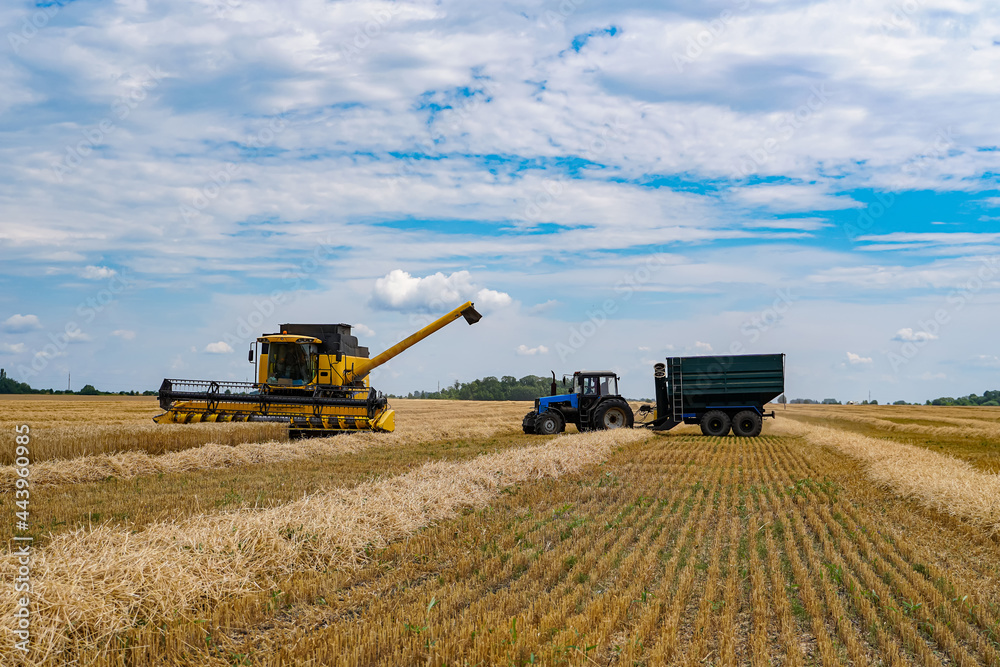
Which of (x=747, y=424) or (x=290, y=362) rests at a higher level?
(x=290, y=362)

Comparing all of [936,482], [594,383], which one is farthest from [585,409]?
[936,482]

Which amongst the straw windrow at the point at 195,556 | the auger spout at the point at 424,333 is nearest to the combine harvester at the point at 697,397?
the auger spout at the point at 424,333

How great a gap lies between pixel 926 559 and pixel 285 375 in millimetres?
16442

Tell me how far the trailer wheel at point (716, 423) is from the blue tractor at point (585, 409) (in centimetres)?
292

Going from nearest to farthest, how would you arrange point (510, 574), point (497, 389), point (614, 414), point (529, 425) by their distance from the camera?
point (510, 574) < point (614, 414) < point (529, 425) < point (497, 389)

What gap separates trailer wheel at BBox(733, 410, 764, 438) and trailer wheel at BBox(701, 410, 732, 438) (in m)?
0.32

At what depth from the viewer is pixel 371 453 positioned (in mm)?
16578

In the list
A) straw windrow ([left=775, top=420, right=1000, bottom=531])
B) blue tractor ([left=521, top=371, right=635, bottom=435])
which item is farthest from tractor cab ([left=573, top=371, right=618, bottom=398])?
straw windrow ([left=775, top=420, right=1000, bottom=531])

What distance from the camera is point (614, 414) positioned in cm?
2436

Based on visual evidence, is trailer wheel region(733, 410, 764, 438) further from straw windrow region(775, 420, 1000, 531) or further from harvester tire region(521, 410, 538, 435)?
straw windrow region(775, 420, 1000, 531)

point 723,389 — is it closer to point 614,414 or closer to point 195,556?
point 614,414

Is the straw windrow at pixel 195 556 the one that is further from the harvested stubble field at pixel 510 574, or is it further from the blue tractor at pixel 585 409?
the blue tractor at pixel 585 409

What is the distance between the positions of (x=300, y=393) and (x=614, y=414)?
1120 centimetres

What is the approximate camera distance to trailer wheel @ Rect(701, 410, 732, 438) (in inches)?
985
